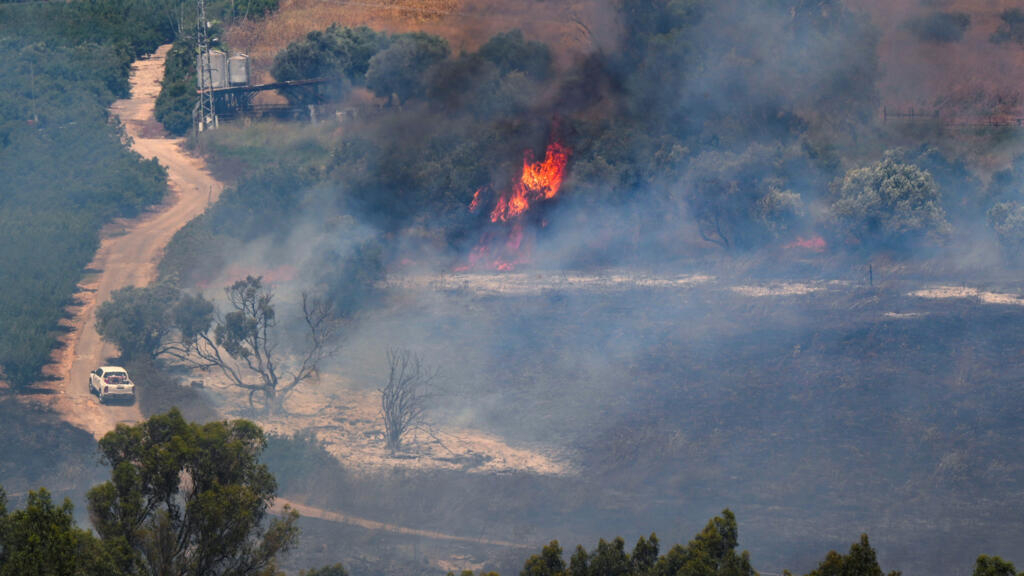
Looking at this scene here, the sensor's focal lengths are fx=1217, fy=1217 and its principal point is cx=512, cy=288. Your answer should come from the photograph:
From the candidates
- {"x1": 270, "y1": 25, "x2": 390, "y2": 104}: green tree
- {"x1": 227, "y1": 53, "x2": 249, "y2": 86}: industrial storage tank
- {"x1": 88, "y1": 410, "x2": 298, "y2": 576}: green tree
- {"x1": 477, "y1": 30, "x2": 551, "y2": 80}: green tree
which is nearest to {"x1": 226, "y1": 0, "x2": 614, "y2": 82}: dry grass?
{"x1": 477, "y1": 30, "x2": 551, "y2": 80}: green tree

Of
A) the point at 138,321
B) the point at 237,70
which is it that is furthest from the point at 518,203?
the point at 237,70

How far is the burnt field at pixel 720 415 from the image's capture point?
4341 centimetres

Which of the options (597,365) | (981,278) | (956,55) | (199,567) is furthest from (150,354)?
(956,55)

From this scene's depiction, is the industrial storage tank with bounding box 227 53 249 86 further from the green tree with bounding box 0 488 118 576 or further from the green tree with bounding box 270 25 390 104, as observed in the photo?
the green tree with bounding box 0 488 118 576

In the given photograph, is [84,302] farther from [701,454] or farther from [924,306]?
[924,306]

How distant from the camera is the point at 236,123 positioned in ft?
301

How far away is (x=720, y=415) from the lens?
50.7 m

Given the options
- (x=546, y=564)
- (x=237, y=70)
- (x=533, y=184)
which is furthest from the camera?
(x=237, y=70)

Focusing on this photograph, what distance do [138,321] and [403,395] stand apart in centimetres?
1577

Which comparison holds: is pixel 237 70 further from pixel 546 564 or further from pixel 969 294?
pixel 546 564

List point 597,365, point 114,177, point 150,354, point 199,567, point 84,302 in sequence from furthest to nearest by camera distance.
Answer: point 114,177 < point 84,302 < point 150,354 < point 597,365 < point 199,567

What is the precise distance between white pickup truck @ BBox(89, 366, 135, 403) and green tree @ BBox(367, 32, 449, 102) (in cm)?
2946

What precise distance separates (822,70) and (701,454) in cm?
3440

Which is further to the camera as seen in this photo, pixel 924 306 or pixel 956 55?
pixel 956 55
